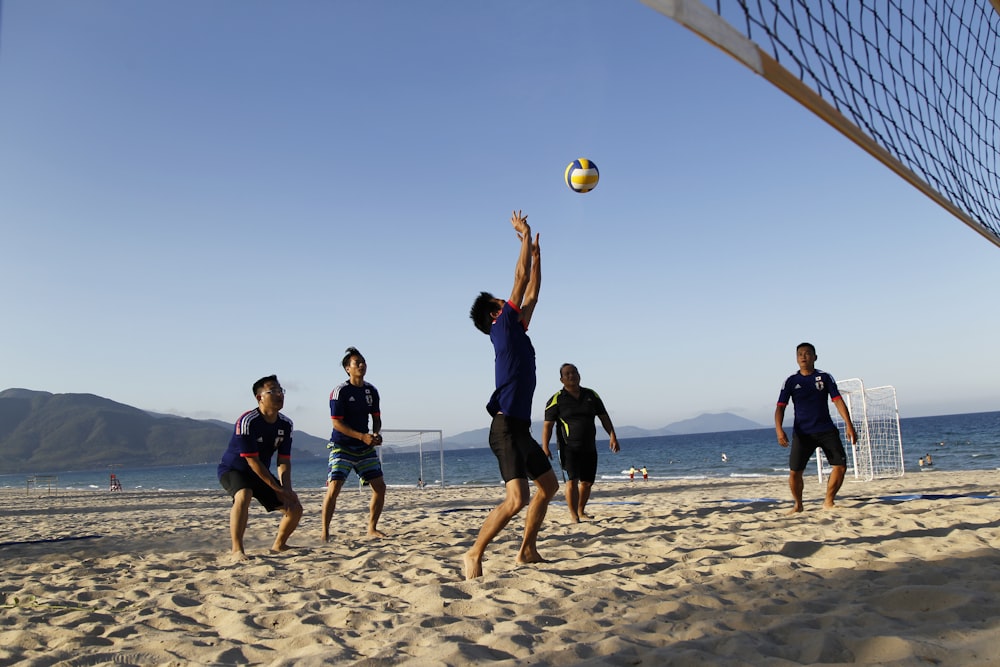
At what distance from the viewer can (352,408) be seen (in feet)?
19.1

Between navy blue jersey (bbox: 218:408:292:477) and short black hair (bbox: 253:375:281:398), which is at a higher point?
short black hair (bbox: 253:375:281:398)

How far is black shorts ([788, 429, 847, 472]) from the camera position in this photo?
6.03m

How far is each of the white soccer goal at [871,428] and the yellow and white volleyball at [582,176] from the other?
756 centimetres

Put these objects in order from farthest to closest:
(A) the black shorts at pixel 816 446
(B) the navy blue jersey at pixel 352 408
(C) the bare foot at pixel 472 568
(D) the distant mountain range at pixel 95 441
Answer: (D) the distant mountain range at pixel 95 441, (A) the black shorts at pixel 816 446, (B) the navy blue jersey at pixel 352 408, (C) the bare foot at pixel 472 568

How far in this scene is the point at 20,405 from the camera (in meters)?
185

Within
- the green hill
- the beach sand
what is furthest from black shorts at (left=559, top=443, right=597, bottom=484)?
the green hill

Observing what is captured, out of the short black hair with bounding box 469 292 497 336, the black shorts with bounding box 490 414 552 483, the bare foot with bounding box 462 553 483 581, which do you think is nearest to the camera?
the bare foot with bounding box 462 553 483 581

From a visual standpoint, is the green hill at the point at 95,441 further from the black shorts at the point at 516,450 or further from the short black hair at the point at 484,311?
the black shorts at the point at 516,450

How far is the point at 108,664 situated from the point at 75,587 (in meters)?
1.90

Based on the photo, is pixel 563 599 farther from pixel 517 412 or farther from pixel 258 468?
pixel 258 468

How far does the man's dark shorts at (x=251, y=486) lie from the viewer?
5.07 meters

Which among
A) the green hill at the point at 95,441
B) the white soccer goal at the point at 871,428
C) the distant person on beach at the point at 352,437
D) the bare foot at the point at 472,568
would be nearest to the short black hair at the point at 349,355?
the distant person on beach at the point at 352,437

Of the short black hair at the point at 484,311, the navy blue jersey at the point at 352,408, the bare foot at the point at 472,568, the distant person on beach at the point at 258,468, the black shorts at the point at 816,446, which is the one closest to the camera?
the bare foot at the point at 472,568

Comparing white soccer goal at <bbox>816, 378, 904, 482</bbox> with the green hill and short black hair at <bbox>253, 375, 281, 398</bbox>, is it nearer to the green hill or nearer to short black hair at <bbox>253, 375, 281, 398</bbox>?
short black hair at <bbox>253, 375, 281, 398</bbox>
